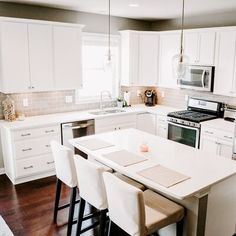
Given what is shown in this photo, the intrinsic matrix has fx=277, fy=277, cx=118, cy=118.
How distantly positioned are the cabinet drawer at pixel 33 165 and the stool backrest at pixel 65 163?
129 cm

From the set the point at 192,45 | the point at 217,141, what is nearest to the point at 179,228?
the point at 217,141

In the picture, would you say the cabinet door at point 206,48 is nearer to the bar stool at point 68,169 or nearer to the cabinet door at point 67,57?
the cabinet door at point 67,57

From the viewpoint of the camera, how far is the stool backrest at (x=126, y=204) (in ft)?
6.64

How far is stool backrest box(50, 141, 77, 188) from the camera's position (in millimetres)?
Result: 2748

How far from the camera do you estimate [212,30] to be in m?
4.43

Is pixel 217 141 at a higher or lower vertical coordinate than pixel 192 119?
lower

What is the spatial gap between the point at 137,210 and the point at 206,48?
3380 mm

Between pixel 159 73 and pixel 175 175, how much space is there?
3436 millimetres

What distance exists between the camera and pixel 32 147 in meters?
4.09

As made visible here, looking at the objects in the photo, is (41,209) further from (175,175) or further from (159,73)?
(159,73)

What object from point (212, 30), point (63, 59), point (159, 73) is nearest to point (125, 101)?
point (159, 73)

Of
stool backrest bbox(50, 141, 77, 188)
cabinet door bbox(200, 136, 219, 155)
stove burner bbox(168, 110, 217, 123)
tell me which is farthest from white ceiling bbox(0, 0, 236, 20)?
stool backrest bbox(50, 141, 77, 188)

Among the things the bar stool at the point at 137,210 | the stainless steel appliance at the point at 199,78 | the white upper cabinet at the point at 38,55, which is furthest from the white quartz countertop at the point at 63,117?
the bar stool at the point at 137,210

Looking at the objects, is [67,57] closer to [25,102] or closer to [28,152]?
[25,102]
